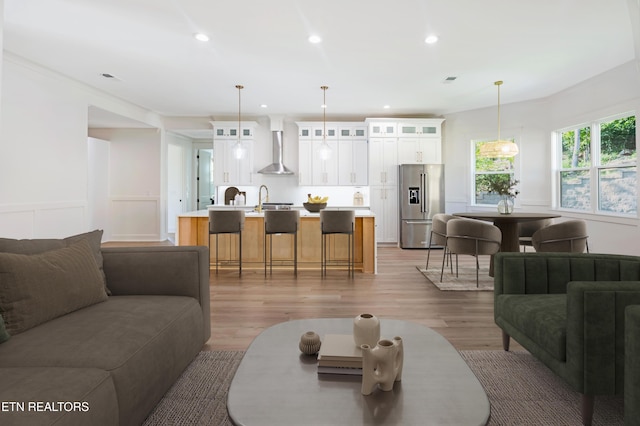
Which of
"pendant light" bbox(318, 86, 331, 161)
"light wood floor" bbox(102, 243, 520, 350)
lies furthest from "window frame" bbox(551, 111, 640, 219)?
"pendant light" bbox(318, 86, 331, 161)

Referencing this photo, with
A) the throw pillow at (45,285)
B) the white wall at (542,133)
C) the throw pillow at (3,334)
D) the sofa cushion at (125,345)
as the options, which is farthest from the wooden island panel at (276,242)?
the throw pillow at (3,334)

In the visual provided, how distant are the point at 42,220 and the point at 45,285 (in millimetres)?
4247

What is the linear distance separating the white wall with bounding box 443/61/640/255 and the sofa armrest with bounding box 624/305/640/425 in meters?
4.51

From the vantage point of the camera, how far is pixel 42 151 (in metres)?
5.10

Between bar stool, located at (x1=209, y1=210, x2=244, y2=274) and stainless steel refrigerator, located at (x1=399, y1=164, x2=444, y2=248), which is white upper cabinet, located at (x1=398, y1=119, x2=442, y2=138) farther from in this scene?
bar stool, located at (x1=209, y1=210, x2=244, y2=274)

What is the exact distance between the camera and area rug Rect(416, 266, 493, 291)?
4.28 m

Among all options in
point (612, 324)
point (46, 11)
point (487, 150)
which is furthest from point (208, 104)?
point (612, 324)

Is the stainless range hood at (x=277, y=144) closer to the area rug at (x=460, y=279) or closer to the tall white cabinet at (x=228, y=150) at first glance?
the tall white cabinet at (x=228, y=150)

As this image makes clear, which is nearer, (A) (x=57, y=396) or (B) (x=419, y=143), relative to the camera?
(A) (x=57, y=396)

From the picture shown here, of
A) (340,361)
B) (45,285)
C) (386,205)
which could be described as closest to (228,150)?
(386,205)

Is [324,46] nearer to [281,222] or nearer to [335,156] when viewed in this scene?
[281,222]

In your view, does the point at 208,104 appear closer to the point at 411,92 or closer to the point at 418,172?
the point at 411,92

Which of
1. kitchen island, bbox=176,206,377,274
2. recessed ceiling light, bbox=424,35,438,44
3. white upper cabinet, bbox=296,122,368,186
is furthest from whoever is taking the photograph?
white upper cabinet, bbox=296,122,368,186

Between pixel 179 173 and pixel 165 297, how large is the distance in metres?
7.94
